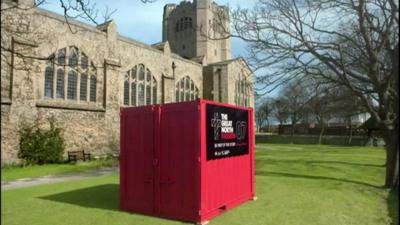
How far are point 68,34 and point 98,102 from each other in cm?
540

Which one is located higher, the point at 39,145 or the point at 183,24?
the point at 183,24

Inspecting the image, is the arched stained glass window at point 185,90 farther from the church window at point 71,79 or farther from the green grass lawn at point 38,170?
the green grass lawn at point 38,170

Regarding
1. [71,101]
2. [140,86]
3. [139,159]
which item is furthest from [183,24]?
[139,159]

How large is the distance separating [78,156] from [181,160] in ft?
61.8

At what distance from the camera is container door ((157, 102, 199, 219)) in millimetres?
9578

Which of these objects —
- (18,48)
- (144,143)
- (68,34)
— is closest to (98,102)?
(68,34)

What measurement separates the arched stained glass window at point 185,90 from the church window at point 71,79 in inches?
455

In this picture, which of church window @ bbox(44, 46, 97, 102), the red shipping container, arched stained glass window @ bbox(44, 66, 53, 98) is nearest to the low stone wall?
church window @ bbox(44, 46, 97, 102)

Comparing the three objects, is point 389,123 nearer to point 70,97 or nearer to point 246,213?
point 246,213

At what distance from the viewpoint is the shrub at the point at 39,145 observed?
78.5 ft

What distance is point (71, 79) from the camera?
28.3 meters

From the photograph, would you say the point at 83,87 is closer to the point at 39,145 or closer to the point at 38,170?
the point at 39,145

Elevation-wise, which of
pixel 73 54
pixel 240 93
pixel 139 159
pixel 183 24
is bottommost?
pixel 139 159

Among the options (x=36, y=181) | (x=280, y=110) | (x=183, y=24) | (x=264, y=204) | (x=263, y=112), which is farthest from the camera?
(x=263, y=112)
